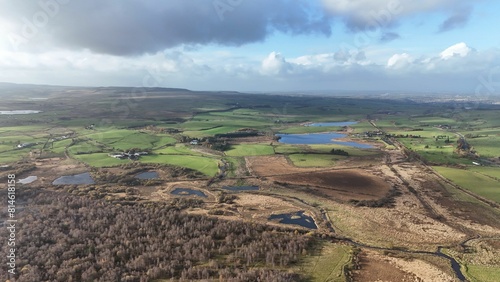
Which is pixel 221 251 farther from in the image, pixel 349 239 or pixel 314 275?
pixel 349 239

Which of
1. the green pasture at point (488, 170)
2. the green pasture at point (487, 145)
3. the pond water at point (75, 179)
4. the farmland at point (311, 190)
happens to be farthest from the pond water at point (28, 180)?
the green pasture at point (487, 145)

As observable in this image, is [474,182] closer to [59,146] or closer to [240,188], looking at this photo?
[240,188]

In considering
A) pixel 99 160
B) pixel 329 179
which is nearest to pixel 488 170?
pixel 329 179

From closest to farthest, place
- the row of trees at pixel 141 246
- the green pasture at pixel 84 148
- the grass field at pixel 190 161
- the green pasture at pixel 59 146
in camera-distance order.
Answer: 1. the row of trees at pixel 141 246
2. the grass field at pixel 190 161
3. the green pasture at pixel 84 148
4. the green pasture at pixel 59 146

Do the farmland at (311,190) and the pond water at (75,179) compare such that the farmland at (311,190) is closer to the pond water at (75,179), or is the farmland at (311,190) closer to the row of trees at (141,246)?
the row of trees at (141,246)

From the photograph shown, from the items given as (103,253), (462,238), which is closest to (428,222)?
(462,238)

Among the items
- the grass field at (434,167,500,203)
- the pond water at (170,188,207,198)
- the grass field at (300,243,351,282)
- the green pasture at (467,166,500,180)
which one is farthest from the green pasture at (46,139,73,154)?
the green pasture at (467,166,500,180)
